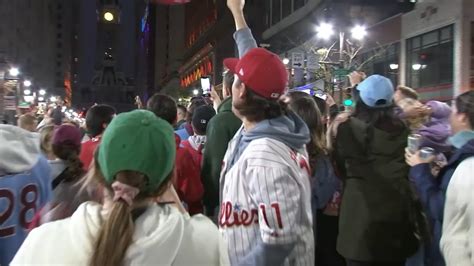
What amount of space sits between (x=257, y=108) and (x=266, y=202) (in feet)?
1.91

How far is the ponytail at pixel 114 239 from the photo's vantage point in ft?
6.15

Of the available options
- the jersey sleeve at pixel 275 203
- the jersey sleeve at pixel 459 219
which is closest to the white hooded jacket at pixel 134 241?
the jersey sleeve at pixel 275 203

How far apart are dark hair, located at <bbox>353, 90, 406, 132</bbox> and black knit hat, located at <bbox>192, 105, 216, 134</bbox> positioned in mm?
2076

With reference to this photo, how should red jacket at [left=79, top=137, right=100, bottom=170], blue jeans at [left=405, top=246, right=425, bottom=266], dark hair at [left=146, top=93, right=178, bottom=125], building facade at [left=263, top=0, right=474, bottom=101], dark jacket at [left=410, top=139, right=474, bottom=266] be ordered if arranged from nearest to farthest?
1. dark jacket at [left=410, top=139, right=474, bottom=266]
2. blue jeans at [left=405, top=246, right=425, bottom=266]
3. red jacket at [left=79, top=137, right=100, bottom=170]
4. dark hair at [left=146, top=93, right=178, bottom=125]
5. building facade at [left=263, top=0, right=474, bottom=101]

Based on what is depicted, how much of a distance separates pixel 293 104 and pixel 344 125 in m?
0.58

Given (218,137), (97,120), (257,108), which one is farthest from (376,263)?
(97,120)

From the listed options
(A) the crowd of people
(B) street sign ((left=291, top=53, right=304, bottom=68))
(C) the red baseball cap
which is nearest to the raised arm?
(A) the crowd of people

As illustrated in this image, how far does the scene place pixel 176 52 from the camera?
116 metres

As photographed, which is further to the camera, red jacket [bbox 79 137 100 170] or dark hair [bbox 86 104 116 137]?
dark hair [bbox 86 104 116 137]

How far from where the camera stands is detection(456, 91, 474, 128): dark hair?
3.64 metres

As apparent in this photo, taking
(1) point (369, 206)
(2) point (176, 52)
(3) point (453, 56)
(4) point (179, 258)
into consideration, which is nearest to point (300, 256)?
(4) point (179, 258)

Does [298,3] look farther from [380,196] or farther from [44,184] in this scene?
[44,184]

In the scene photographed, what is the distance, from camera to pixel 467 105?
368cm

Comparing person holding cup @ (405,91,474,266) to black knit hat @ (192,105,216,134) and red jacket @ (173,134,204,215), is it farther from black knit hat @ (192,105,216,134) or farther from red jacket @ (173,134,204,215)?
black knit hat @ (192,105,216,134)
